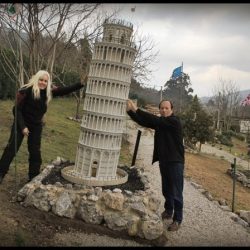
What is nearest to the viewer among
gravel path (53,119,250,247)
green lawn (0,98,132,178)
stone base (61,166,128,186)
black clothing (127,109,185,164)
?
gravel path (53,119,250,247)

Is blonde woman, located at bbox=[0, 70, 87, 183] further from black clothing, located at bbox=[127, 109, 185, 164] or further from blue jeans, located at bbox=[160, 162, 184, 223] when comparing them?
blue jeans, located at bbox=[160, 162, 184, 223]

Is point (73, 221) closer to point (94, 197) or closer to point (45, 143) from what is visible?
point (94, 197)

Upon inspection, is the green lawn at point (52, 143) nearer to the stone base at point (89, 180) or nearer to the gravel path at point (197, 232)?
the stone base at point (89, 180)

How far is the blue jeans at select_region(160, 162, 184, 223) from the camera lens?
6816 mm

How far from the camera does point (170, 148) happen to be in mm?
6848

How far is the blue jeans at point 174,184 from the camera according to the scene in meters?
6.82

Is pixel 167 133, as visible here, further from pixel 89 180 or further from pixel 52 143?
pixel 52 143

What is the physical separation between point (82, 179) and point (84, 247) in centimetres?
211

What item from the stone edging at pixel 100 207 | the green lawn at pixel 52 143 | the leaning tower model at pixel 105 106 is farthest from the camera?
the green lawn at pixel 52 143

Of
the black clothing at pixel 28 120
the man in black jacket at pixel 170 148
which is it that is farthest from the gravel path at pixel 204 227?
the black clothing at pixel 28 120

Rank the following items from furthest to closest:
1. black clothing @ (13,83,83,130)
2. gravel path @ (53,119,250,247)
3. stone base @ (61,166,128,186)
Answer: stone base @ (61,166,128,186) → black clothing @ (13,83,83,130) → gravel path @ (53,119,250,247)

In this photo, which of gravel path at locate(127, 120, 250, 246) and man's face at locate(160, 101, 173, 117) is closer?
man's face at locate(160, 101, 173, 117)

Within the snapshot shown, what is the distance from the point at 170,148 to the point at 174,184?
650 mm

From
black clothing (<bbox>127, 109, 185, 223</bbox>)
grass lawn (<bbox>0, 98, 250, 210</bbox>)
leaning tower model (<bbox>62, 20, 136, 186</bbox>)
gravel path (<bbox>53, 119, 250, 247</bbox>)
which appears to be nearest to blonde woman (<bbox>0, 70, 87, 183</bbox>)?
leaning tower model (<bbox>62, 20, 136, 186</bbox>)
